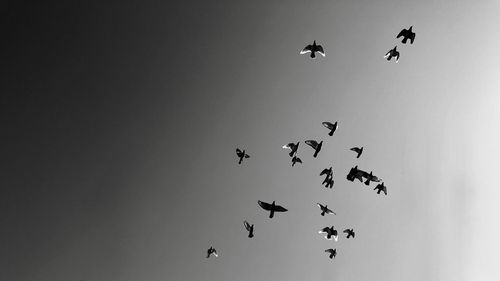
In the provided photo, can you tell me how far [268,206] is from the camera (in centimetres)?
1538

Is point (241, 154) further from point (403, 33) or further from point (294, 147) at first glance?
point (403, 33)

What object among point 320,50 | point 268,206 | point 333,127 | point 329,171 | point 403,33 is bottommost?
point 268,206

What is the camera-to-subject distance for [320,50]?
17.0 meters

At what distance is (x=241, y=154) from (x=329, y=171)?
11.0ft

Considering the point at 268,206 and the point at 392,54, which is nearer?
the point at 268,206

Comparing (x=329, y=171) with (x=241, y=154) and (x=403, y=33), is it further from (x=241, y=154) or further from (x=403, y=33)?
(x=403, y=33)

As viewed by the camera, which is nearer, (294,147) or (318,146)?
(318,146)

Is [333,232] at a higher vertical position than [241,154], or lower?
lower

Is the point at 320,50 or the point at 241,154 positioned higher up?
the point at 320,50

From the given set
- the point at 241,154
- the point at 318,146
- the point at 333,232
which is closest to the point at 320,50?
the point at 318,146

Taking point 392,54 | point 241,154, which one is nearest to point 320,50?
point 392,54

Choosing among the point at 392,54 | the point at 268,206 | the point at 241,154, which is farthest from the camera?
the point at 241,154

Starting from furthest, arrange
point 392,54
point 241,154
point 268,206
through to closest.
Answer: point 241,154, point 392,54, point 268,206

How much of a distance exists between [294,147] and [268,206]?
2746mm
